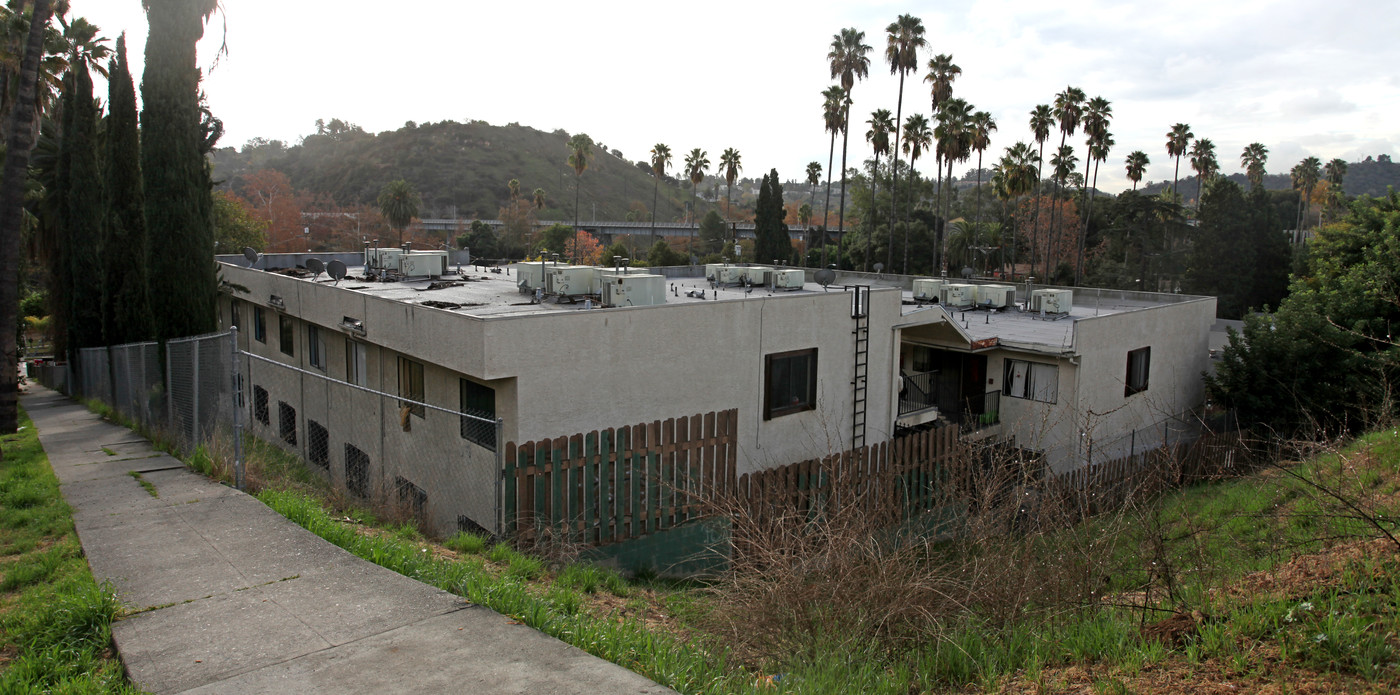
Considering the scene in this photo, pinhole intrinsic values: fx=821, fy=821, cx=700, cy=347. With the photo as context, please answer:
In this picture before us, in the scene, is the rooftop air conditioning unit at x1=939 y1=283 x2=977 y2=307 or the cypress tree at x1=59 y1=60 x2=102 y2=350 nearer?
the cypress tree at x1=59 y1=60 x2=102 y2=350

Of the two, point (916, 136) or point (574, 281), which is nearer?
point (574, 281)

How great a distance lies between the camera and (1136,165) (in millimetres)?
64312

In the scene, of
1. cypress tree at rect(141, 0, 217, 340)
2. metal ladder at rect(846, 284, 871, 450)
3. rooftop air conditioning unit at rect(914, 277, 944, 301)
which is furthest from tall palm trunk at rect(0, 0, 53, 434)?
rooftop air conditioning unit at rect(914, 277, 944, 301)

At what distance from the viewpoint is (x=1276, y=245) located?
1961 inches

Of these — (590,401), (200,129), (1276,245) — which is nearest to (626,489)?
(590,401)

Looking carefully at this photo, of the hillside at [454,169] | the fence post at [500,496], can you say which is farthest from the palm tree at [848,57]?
the hillside at [454,169]

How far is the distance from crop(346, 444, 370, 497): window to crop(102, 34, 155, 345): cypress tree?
660cm

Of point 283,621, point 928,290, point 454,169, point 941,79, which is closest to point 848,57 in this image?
point 941,79

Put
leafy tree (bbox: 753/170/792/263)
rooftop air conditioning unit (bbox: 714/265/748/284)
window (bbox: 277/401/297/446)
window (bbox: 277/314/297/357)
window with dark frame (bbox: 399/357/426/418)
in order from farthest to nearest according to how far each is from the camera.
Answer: leafy tree (bbox: 753/170/792/263)
rooftop air conditioning unit (bbox: 714/265/748/284)
window (bbox: 277/314/297/357)
window (bbox: 277/401/297/446)
window with dark frame (bbox: 399/357/426/418)

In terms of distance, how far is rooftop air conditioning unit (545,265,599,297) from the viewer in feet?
54.1

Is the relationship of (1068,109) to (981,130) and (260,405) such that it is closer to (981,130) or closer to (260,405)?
(981,130)

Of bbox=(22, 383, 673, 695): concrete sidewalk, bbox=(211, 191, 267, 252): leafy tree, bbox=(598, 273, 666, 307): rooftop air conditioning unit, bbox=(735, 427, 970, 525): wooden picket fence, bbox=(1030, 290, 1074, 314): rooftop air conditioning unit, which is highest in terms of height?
bbox=(211, 191, 267, 252): leafy tree

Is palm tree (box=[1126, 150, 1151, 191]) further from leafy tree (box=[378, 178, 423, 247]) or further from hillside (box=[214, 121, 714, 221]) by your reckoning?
hillside (box=[214, 121, 714, 221])

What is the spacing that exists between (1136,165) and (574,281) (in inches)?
2428
